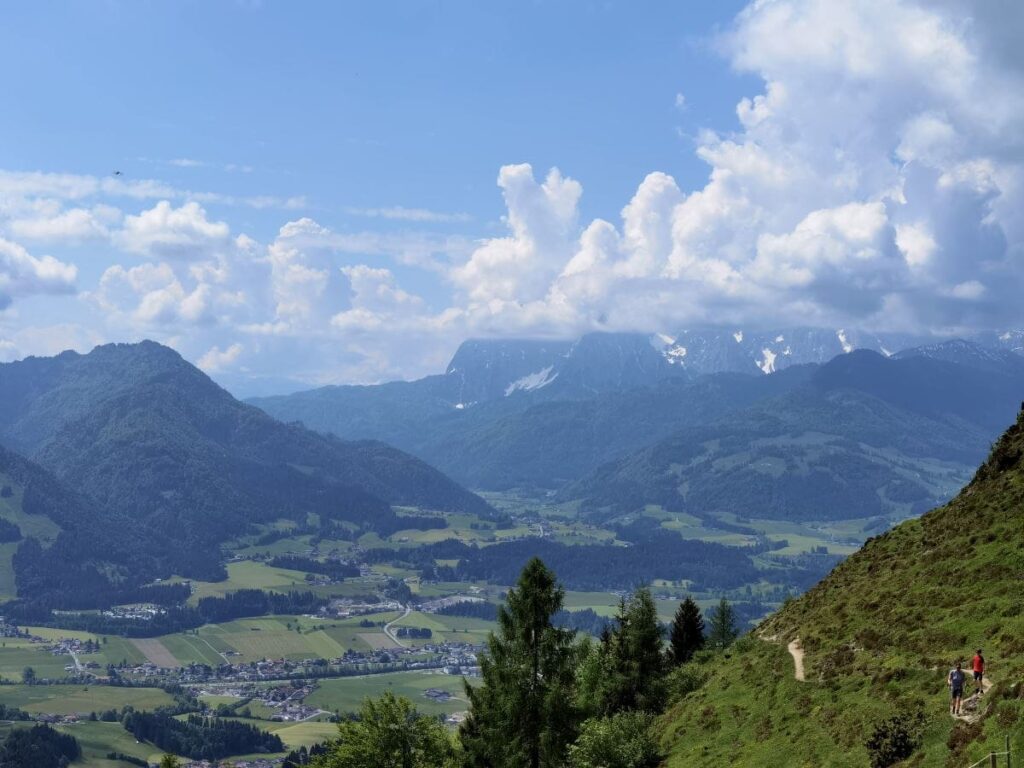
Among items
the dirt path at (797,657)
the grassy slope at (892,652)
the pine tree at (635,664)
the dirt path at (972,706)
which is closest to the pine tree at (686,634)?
the pine tree at (635,664)

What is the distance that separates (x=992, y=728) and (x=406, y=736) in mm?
37818

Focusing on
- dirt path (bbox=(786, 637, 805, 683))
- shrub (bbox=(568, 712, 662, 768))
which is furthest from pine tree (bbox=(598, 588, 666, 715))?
dirt path (bbox=(786, 637, 805, 683))

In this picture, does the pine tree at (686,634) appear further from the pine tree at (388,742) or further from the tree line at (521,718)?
the pine tree at (388,742)

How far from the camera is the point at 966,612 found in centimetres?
4866

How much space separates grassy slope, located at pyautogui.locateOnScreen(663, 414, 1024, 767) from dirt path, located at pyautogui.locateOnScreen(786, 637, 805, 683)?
0.51 metres

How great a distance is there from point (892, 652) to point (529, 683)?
23146 mm

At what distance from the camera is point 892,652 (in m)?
49.1

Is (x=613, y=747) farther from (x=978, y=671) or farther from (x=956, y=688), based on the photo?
(x=978, y=671)

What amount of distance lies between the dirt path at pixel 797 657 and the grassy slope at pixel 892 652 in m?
0.51

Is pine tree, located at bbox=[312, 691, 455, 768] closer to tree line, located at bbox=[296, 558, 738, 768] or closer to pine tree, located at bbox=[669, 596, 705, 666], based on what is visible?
tree line, located at bbox=[296, 558, 738, 768]

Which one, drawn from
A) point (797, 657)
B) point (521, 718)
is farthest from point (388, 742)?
point (797, 657)

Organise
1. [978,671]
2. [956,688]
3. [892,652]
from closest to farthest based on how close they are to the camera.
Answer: [956,688], [978,671], [892,652]

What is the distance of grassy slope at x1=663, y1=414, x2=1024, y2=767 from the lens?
4078cm

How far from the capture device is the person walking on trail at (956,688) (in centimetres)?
3756
